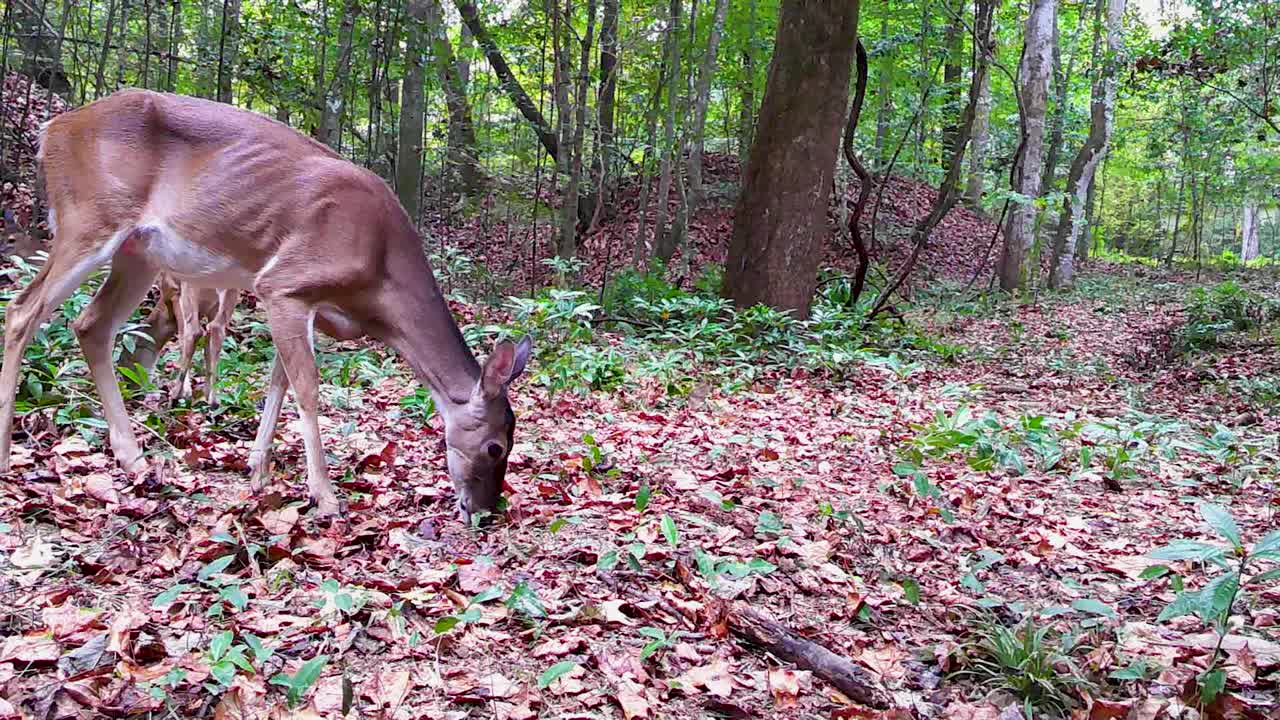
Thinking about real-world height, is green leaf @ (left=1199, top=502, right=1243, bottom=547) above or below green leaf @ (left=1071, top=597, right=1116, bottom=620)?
above

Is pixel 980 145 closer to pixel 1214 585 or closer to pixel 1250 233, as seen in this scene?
pixel 1214 585

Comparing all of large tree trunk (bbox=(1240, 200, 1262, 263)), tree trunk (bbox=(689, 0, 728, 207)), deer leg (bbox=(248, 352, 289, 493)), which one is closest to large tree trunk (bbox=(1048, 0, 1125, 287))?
tree trunk (bbox=(689, 0, 728, 207))

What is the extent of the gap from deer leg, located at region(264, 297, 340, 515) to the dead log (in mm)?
1853

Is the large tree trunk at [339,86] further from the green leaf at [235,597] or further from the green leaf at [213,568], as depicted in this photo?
the green leaf at [235,597]

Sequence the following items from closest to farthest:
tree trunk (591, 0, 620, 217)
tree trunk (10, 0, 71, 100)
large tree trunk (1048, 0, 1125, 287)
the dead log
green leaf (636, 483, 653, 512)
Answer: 1. the dead log
2. green leaf (636, 483, 653, 512)
3. tree trunk (10, 0, 71, 100)
4. tree trunk (591, 0, 620, 217)
5. large tree trunk (1048, 0, 1125, 287)

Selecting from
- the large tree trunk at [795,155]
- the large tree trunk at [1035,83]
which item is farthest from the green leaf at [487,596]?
the large tree trunk at [1035,83]

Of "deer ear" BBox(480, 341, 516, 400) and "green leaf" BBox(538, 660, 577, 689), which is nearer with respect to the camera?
"green leaf" BBox(538, 660, 577, 689)

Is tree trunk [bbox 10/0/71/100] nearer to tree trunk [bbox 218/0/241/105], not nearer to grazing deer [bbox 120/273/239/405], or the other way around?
tree trunk [bbox 218/0/241/105]

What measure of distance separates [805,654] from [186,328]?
4295 mm

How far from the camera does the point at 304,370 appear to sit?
398 cm

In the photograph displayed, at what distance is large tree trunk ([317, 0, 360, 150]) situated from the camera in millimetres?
9641

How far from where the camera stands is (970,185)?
25.0m

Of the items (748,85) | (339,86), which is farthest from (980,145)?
(339,86)

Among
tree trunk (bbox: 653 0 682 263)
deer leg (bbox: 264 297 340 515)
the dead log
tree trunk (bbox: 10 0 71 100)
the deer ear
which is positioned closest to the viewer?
the dead log
